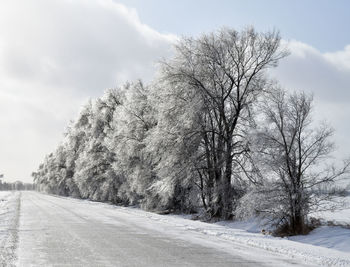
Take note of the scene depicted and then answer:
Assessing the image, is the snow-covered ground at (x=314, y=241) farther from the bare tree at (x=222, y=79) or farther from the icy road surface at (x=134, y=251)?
the bare tree at (x=222, y=79)

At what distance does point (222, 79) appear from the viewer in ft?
85.5

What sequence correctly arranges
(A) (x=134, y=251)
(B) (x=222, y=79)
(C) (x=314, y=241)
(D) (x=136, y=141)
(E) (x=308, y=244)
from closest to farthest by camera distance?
(A) (x=134, y=251) → (E) (x=308, y=244) → (C) (x=314, y=241) → (B) (x=222, y=79) → (D) (x=136, y=141)

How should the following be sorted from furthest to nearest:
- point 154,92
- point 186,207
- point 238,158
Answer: point 186,207, point 154,92, point 238,158

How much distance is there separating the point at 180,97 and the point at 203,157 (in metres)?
4.18

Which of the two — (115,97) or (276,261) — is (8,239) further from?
(115,97)

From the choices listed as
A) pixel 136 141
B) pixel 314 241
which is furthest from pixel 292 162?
pixel 136 141

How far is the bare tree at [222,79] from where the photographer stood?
25609 millimetres

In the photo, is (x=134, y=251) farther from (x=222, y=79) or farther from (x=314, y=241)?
(x=222, y=79)

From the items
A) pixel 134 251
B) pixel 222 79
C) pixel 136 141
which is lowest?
pixel 134 251

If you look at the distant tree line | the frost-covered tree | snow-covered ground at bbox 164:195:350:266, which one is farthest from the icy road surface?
the frost-covered tree

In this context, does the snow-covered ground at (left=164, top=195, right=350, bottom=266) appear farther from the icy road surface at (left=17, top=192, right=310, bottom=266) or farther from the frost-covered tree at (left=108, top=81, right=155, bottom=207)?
the frost-covered tree at (left=108, top=81, right=155, bottom=207)

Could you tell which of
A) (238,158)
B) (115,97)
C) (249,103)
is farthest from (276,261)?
(115,97)

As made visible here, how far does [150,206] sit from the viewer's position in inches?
1299

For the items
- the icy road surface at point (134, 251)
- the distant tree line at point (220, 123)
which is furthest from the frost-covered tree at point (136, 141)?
the icy road surface at point (134, 251)
